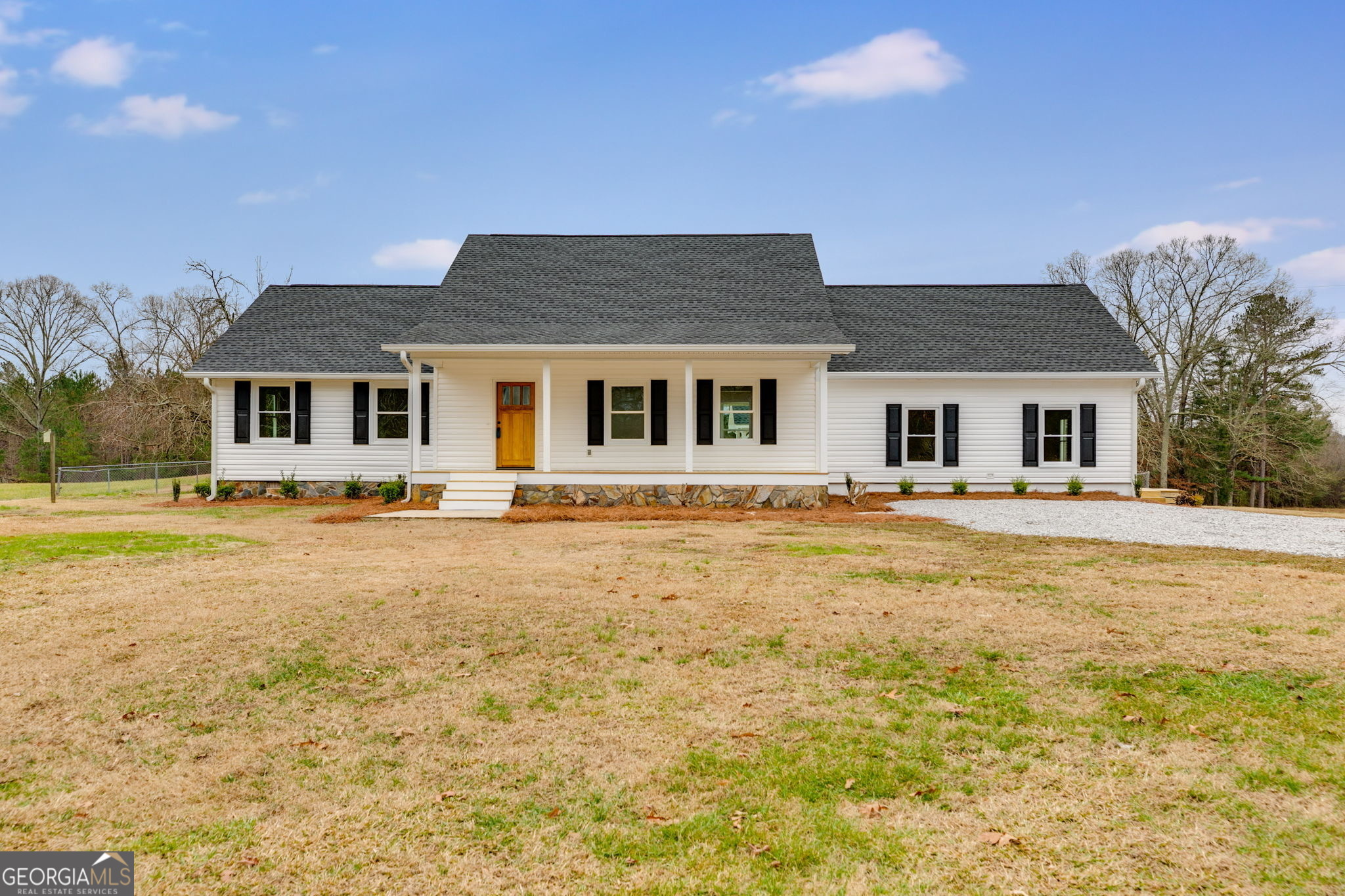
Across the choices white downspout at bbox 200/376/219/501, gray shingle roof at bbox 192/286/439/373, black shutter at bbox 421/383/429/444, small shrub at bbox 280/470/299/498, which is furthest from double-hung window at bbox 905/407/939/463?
white downspout at bbox 200/376/219/501

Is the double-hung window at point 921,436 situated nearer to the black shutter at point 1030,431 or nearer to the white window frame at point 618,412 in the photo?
the black shutter at point 1030,431

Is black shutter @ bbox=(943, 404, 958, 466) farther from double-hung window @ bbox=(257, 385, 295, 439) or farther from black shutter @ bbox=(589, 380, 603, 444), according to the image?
double-hung window @ bbox=(257, 385, 295, 439)

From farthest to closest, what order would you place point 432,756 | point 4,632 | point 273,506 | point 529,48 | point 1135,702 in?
point 529,48
point 273,506
point 4,632
point 1135,702
point 432,756

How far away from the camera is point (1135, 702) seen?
473 cm

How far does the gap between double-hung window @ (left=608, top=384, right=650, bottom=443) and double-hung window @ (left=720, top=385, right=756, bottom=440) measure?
6.22 feet

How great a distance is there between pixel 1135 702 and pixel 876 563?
4.57m

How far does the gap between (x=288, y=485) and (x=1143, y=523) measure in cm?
1922

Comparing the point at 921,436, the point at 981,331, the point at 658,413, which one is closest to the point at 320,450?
the point at 658,413

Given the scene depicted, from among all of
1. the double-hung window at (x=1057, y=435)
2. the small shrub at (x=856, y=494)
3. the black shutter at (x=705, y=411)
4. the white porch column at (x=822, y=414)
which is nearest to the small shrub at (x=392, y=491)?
the black shutter at (x=705, y=411)

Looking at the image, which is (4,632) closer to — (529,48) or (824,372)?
(824,372)

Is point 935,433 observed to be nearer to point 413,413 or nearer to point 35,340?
point 413,413

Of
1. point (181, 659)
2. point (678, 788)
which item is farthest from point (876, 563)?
point (181, 659)

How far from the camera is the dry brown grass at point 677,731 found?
3.08 metres

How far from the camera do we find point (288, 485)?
1936 centimetres
